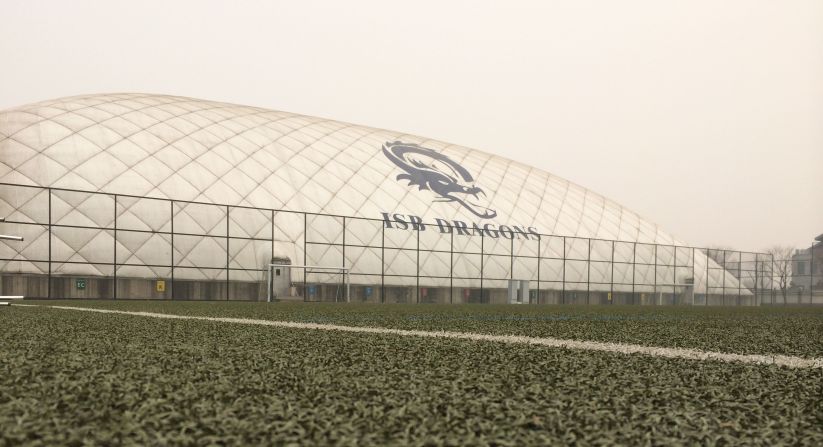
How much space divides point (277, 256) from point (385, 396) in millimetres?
28491

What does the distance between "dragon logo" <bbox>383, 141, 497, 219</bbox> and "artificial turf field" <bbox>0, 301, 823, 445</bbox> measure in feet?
114

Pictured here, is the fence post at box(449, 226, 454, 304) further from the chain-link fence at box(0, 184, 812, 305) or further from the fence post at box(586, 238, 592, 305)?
the fence post at box(586, 238, 592, 305)

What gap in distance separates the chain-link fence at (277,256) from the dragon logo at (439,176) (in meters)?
2.02

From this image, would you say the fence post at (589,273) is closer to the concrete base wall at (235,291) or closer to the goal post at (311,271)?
the concrete base wall at (235,291)

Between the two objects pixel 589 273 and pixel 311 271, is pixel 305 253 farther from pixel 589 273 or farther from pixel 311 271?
pixel 589 273

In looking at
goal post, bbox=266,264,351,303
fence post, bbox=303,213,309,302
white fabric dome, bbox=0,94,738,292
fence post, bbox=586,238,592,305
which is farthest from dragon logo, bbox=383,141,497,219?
goal post, bbox=266,264,351,303

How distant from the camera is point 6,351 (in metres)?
4.02

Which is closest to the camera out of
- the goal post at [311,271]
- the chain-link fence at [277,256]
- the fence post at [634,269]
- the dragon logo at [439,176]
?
the chain-link fence at [277,256]

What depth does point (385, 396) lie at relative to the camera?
8.39 ft

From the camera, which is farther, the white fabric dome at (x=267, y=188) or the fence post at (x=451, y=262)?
the fence post at (x=451, y=262)

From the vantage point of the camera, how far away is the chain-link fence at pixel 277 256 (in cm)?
2716

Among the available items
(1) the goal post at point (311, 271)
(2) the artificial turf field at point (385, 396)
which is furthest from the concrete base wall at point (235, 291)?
(2) the artificial turf field at point (385, 396)

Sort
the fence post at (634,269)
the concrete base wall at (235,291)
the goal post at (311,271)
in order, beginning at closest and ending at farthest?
the concrete base wall at (235,291) → the goal post at (311,271) → the fence post at (634,269)

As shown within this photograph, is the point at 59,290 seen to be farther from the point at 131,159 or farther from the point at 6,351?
the point at 6,351
